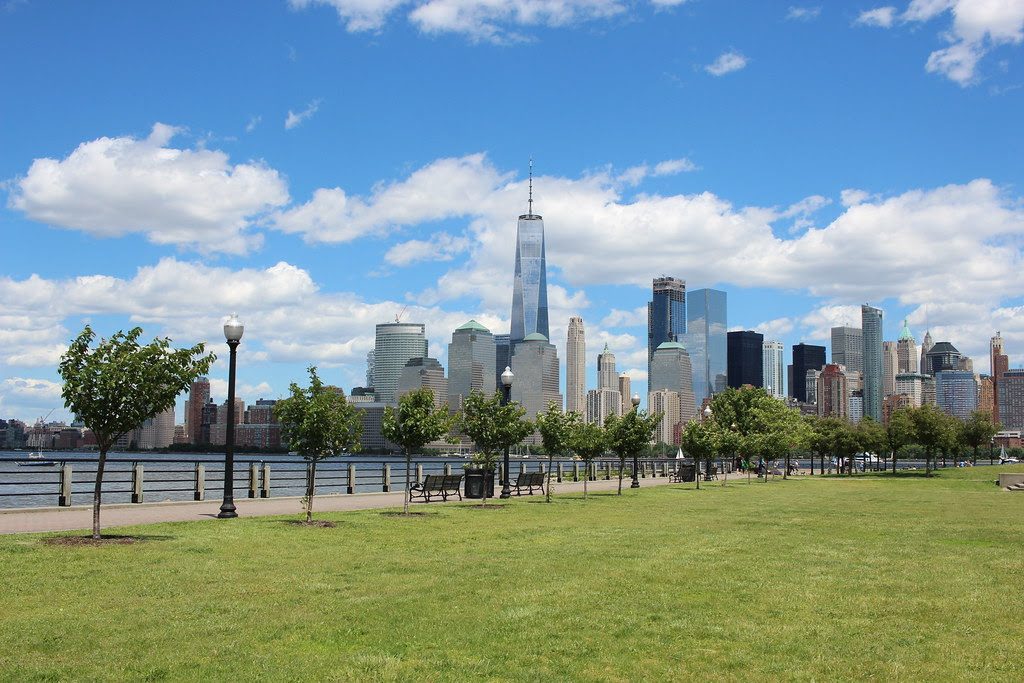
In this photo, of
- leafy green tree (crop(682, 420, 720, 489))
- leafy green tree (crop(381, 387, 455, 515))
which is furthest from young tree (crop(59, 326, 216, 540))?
leafy green tree (crop(682, 420, 720, 489))

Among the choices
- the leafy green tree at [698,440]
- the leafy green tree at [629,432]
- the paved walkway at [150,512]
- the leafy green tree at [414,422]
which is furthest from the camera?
the leafy green tree at [698,440]

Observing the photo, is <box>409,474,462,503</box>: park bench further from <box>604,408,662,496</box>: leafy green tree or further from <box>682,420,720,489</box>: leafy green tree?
<box>682,420,720,489</box>: leafy green tree

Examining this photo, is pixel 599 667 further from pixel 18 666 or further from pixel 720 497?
pixel 720 497

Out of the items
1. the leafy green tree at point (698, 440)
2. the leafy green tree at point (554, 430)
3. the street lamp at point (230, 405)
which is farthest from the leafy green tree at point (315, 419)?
the leafy green tree at point (698, 440)

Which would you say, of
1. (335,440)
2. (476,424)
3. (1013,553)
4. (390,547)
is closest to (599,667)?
(390,547)

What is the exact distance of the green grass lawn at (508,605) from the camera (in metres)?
8.21

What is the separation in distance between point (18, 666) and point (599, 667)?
4.90 meters

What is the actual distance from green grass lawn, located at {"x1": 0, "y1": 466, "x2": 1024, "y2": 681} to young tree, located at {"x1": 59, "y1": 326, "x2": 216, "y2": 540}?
6.88 ft

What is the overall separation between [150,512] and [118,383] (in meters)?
7.69

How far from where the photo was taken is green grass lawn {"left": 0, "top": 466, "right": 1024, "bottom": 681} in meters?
8.21

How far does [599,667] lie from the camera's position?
813 centimetres

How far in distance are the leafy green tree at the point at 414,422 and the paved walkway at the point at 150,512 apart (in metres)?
2.61

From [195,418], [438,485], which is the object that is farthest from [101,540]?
[195,418]

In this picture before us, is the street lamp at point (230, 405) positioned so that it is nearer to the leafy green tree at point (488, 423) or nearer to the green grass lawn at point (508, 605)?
the green grass lawn at point (508, 605)
